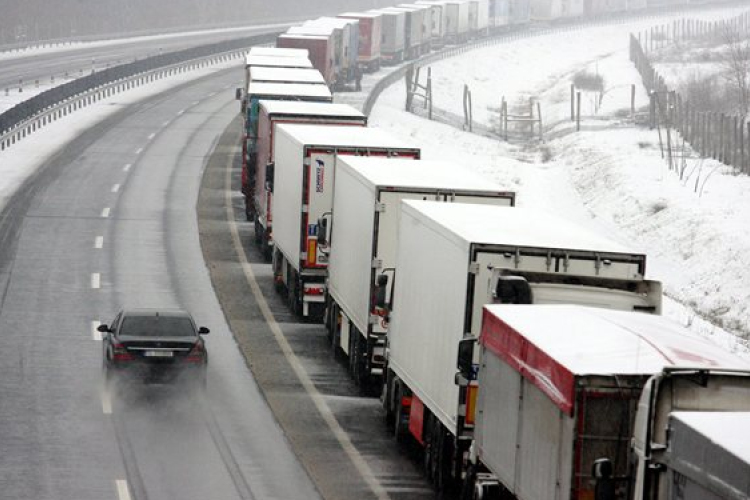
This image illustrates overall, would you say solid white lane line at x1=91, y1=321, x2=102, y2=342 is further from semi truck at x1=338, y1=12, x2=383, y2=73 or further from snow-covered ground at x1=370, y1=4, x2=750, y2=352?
semi truck at x1=338, y1=12, x2=383, y2=73

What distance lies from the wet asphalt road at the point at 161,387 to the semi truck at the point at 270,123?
81 centimetres

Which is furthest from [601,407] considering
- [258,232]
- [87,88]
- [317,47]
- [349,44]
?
[349,44]

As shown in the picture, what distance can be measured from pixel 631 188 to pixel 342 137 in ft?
79.3

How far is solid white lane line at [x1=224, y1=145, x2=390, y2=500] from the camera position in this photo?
20273 mm

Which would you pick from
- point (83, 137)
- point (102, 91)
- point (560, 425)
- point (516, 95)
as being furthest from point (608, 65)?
point (560, 425)

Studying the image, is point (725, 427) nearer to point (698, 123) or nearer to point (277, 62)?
point (277, 62)

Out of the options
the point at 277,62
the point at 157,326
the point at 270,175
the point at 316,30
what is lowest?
the point at 157,326

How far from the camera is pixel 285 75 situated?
168ft

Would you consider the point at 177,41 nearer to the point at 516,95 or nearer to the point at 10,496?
the point at 516,95

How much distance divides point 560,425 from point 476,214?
712 cm

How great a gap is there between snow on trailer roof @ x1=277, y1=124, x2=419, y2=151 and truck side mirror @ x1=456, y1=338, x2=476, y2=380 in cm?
1193

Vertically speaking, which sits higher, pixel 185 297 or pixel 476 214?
pixel 476 214

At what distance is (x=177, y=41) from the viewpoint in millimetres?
119250

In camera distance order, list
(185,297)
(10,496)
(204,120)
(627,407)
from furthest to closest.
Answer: (204,120) → (185,297) → (10,496) → (627,407)
